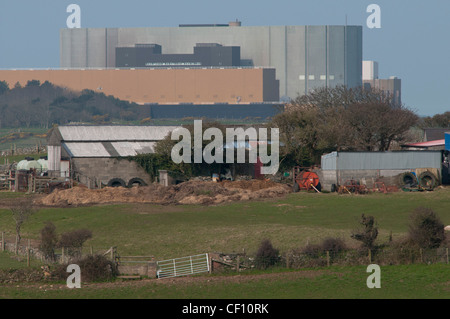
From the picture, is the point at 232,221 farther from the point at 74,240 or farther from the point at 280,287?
the point at 280,287

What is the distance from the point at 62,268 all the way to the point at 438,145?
4258 cm

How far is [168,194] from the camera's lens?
54.1 meters

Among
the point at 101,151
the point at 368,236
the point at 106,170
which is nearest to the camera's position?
the point at 368,236

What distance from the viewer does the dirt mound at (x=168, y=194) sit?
2044 inches

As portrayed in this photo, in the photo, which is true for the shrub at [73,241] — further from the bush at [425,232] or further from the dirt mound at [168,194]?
the dirt mound at [168,194]

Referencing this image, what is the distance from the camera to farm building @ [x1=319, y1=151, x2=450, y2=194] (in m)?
55.2

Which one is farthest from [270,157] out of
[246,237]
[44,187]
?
[246,237]

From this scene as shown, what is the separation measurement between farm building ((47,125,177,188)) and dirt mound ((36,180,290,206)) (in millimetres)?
7153
